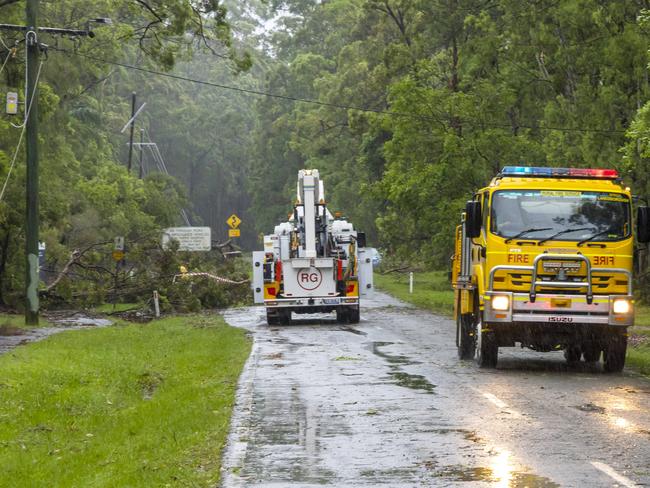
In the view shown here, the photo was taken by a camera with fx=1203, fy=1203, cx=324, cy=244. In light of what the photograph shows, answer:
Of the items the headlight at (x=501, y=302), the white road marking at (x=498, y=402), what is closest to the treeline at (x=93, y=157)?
the headlight at (x=501, y=302)

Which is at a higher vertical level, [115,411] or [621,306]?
[621,306]

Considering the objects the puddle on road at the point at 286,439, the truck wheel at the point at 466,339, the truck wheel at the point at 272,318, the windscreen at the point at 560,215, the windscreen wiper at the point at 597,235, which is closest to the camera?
the puddle on road at the point at 286,439

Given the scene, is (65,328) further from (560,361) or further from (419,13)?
(419,13)

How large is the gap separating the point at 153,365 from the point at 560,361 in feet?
24.3

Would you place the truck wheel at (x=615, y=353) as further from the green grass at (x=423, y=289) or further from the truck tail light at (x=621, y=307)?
the green grass at (x=423, y=289)

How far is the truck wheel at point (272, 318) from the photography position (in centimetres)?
3316

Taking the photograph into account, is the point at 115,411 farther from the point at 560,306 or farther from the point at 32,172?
the point at 32,172

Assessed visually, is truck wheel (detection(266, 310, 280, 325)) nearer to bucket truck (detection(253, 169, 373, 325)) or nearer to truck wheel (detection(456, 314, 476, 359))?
bucket truck (detection(253, 169, 373, 325))

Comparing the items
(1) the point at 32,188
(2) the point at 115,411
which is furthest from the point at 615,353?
(1) the point at 32,188

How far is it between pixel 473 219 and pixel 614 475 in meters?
9.38

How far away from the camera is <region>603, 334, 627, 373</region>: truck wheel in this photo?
18812 mm

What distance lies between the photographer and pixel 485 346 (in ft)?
63.5

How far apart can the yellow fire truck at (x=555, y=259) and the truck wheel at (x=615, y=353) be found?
16 mm

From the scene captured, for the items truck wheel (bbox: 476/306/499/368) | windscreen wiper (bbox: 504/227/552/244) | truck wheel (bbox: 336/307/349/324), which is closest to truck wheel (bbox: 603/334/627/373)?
truck wheel (bbox: 476/306/499/368)
